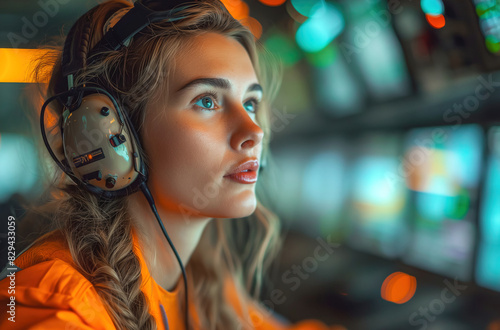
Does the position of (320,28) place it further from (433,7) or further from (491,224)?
(491,224)

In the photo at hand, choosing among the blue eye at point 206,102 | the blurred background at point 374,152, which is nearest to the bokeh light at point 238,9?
the blurred background at point 374,152

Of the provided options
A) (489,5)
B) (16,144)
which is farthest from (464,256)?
(16,144)

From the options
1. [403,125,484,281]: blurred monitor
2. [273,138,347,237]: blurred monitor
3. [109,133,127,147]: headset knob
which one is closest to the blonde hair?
[109,133,127,147]: headset knob

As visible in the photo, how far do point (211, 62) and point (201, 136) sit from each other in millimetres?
173

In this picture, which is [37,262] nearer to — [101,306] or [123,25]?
[101,306]

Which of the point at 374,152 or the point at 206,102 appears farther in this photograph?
the point at 374,152

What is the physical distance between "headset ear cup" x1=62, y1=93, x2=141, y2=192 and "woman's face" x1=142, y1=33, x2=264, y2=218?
0.09 metres

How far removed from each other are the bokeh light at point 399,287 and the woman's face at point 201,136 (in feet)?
3.37

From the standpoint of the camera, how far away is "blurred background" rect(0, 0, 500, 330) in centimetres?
91

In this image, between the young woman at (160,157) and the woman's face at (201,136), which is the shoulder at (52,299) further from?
the woman's face at (201,136)

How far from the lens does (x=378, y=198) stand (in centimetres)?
156

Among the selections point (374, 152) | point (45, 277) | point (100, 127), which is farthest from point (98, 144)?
point (374, 152)

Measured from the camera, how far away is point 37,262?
62cm

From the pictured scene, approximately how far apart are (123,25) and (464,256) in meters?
1.27
